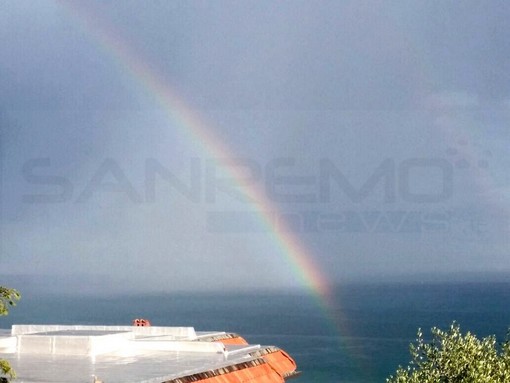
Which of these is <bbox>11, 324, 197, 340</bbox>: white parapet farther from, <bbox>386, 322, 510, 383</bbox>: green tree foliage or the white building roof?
<bbox>386, 322, 510, 383</bbox>: green tree foliage

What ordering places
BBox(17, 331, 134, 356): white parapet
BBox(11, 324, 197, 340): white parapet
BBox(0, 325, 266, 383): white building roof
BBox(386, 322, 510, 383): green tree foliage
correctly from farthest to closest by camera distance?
BBox(11, 324, 197, 340): white parapet, BBox(17, 331, 134, 356): white parapet, BBox(0, 325, 266, 383): white building roof, BBox(386, 322, 510, 383): green tree foliage

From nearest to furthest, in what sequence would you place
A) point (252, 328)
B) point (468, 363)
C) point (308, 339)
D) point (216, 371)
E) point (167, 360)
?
1. point (468, 363)
2. point (216, 371)
3. point (167, 360)
4. point (308, 339)
5. point (252, 328)

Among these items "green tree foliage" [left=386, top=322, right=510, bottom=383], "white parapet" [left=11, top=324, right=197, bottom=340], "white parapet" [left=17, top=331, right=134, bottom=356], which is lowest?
"green tree foliage" [left=386, top=322, right=510, bottom=383]

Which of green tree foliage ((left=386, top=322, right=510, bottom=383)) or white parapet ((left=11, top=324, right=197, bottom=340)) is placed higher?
white parapet ((left=11, top=324, right=197, bottom=340))

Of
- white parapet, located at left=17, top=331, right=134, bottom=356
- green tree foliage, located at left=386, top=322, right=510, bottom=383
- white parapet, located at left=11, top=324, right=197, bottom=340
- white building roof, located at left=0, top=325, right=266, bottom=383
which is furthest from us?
white parapet, located at left=11, top=324, right=197, bottom=340

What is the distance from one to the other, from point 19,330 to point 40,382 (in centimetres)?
2411

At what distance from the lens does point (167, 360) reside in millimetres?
33781

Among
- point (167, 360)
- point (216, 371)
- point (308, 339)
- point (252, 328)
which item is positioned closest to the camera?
point (216, 371)

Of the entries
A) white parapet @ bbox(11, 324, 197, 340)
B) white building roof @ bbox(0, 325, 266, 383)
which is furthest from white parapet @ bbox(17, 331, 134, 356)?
white parapet @ bbox(11, 324, 197, 340)

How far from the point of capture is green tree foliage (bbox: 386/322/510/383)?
869 inches

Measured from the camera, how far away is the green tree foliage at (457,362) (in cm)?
2208

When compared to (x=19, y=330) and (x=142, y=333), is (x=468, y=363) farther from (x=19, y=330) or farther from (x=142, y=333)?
(x=19, y=330)

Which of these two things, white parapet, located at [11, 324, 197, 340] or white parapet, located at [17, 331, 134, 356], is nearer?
white parapet, located at [17, 331, 134, 356]

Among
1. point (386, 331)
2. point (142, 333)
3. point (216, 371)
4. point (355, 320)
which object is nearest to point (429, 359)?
point (216, 371)
